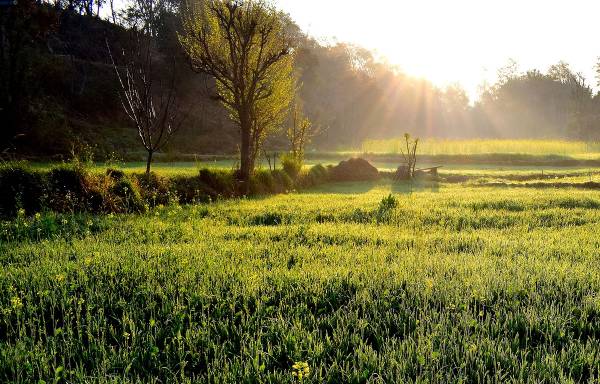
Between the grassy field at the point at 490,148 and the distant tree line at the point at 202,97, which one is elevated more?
the distant tree line at the point at 202,97

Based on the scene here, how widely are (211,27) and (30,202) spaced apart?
10946 mm

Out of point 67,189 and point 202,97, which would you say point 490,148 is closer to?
point 202,97

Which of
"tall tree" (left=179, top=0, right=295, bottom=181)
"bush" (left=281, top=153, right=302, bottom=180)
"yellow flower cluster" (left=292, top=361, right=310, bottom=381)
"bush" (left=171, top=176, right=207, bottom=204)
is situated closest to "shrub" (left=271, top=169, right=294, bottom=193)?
"bush" (left=281, top=153, right=302, bottom=180)

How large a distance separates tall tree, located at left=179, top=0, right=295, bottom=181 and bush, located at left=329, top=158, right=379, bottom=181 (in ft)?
25.9

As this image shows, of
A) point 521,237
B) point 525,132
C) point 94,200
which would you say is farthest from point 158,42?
point 525,132

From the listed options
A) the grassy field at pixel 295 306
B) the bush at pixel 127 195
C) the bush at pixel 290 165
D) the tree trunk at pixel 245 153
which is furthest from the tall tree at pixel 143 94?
the bush at pixel 290 165

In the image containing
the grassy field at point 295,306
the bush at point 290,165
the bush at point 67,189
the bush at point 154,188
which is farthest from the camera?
the bush at point 290,165

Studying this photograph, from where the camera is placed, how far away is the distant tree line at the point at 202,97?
22.1m

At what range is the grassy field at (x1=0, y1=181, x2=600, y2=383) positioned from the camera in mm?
3033

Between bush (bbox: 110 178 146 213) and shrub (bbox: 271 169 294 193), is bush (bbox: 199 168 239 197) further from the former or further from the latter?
bush (bbox: 110 178 146 213)

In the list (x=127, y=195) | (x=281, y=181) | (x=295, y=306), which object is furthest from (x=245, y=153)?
(x=295, y=306)

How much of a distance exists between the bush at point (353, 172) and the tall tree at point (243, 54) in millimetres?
7909

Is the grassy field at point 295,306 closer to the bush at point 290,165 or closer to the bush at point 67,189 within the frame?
the bush at point 67,189

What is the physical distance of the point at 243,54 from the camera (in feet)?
53.9
